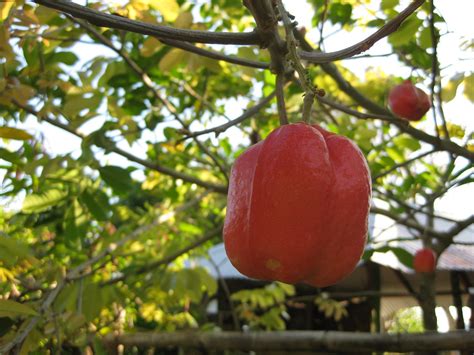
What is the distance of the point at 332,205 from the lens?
645 mm

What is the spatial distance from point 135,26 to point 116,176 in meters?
0.94

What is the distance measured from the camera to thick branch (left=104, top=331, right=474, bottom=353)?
0.98 metres

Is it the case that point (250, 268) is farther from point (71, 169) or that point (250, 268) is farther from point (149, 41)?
point (71, 169)

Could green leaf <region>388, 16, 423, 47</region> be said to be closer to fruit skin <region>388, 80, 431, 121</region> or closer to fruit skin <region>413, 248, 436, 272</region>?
fruit skin <region>388, 80, 431, 121</region>

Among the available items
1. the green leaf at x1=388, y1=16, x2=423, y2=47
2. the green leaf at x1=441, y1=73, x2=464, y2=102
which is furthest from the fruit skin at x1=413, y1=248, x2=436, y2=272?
the green leaf at x1=388, y1=16, x2=423, y2=47

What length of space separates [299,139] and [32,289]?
929 mm

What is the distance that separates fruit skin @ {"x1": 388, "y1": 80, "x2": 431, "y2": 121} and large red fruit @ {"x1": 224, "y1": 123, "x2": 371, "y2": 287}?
967mm

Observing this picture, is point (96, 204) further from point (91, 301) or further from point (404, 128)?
point (404, 128)

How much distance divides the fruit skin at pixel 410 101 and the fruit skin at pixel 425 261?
24.5 inches

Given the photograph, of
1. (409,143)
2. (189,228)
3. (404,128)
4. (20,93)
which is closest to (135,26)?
(20,93)

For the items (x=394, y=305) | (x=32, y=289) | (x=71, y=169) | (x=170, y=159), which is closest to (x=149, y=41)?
(x=71, y=169)

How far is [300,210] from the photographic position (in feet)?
2.03

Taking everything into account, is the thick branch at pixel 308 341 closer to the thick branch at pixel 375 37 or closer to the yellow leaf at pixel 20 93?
the thick branch at pixel 375 37

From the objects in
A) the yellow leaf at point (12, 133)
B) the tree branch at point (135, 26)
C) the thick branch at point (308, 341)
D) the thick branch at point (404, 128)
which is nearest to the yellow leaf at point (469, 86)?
the thick branch at point (404, 128)
